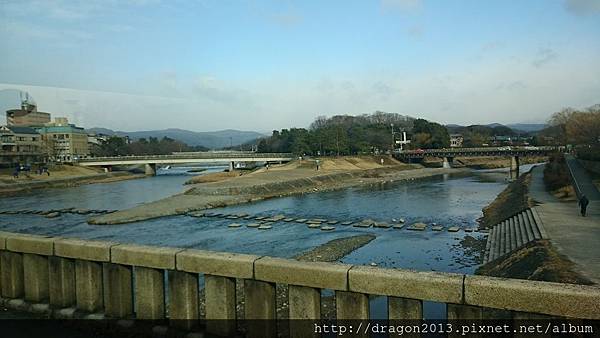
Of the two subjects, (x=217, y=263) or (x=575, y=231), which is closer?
(x=217, y=263)

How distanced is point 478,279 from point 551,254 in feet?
34.5

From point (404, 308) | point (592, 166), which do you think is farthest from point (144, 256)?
point (592, 166)

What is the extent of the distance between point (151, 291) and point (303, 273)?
206cm

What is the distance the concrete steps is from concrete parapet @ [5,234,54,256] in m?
14.8

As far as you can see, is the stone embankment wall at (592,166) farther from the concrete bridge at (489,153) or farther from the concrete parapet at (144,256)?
the concrete parapet at (144,256)

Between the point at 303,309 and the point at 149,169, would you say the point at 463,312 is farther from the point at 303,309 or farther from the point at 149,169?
the point at 149,169

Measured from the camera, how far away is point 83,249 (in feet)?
18.2

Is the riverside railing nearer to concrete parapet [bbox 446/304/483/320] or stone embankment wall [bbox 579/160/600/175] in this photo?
Result: concrete parapet [bbox 446/304/483/320]

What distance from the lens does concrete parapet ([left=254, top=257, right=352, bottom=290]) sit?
14.4 ft

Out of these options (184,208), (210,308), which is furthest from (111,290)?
(184,208)

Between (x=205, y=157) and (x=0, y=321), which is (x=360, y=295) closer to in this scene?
(x=0, y=321)

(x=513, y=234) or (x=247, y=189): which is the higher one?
(x=513, y=234)

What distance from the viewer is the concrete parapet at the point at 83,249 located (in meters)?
5.45

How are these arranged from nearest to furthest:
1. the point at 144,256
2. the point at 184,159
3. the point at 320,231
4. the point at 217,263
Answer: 1. the point at 217,263
2. the point at 144,256
3. the point at 320,231
4. the point at 184,159
